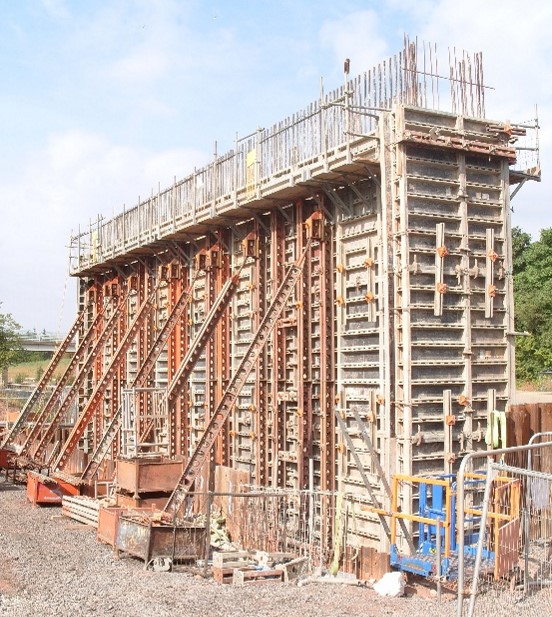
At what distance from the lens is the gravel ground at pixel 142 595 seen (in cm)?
1236

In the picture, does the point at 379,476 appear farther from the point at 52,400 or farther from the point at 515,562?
the point at 52,400

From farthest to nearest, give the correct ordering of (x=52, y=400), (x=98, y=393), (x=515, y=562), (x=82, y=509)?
1. (x=52, y=400)
2. (x=98, y=393)
3. (x=82, y=509)
4. (x=515, y=562)

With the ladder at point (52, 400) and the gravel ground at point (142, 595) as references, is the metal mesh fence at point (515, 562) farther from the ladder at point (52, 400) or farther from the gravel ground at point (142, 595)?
the ladder at point (52, 400)

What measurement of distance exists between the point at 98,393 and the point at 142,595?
13782 mm

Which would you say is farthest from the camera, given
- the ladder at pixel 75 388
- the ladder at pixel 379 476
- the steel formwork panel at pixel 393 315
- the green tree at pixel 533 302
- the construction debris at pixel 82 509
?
the green tree at pixel 533 302

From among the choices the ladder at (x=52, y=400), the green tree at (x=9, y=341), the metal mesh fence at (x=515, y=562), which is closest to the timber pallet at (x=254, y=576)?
the metal mesh fence at (x=515, y=562)

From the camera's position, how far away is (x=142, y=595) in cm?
1330

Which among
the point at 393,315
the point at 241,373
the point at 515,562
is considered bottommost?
the point at 515,562

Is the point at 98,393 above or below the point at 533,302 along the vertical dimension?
below

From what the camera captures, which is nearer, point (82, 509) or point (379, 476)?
point (379, 476)

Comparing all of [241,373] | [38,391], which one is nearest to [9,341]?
[38,391]

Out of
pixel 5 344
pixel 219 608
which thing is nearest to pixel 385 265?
pixel 219 608

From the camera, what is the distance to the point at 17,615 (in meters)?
12.2

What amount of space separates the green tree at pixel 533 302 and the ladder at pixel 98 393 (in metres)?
26.3
